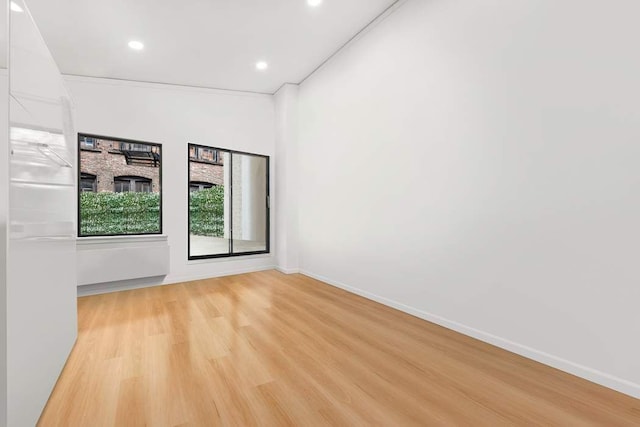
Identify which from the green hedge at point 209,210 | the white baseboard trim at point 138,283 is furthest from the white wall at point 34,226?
the green hedge at point 209,210

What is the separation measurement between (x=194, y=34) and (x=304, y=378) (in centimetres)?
379

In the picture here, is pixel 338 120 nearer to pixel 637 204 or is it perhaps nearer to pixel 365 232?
pixel 365 232

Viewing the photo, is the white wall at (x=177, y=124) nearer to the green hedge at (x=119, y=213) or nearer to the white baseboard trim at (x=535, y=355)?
the green hedge at (x=119, y=213)

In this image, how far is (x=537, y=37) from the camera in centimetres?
211

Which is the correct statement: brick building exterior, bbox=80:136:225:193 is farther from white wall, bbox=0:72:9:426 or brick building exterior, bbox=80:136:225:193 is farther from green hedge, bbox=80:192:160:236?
white wall, bbox=0:72:9:426

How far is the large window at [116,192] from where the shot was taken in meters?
4.25

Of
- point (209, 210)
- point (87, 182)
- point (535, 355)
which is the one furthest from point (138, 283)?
point (535, 355)

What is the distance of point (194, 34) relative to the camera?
11.4ft

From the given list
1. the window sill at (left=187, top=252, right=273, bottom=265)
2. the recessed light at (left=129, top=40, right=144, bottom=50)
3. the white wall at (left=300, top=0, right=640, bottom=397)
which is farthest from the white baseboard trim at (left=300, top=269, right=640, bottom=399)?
the recessed light at (left=129, top=40, right=144, bottom=50)

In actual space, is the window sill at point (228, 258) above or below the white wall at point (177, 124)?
below

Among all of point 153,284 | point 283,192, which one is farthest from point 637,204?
point 153,284

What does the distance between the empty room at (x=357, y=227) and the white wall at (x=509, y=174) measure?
0.6 inches

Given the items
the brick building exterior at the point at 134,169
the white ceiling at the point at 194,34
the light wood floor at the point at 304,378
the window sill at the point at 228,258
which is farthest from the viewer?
the brick building exterior at the point at 134,169

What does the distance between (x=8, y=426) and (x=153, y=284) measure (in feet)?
11.4
